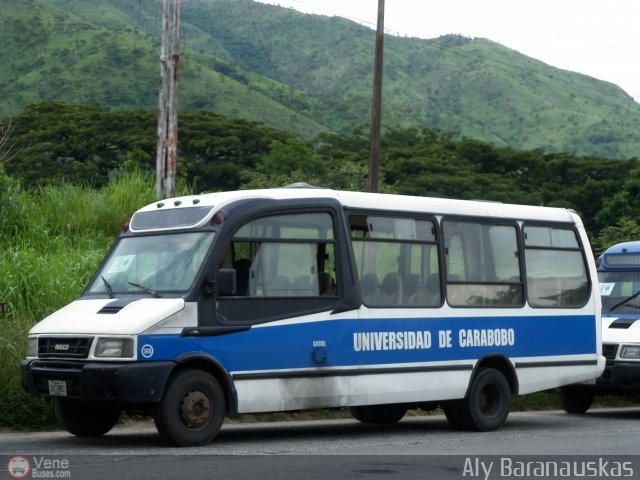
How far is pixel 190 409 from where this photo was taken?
11812 millimetres

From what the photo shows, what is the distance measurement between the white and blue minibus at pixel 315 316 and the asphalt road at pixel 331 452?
393 millimetres

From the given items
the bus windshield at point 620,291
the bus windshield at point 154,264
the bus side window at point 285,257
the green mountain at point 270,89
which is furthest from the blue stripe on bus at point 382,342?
the green mountain at point 270,89

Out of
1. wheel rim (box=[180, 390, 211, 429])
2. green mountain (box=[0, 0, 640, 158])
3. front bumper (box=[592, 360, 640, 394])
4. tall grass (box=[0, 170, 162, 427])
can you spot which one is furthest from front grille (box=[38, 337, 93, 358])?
green mountain (box=[0, 0, 640, 158])

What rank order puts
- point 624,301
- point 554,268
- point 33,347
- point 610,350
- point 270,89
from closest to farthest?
point 33,347 → point 554,268 → point 610,350 → point 624,301 → point 270,89

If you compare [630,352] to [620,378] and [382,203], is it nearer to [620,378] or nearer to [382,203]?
[620,378]

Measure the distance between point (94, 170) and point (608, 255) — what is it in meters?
49.7

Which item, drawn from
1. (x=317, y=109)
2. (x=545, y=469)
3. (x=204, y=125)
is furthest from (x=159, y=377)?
(x=317, y=109)

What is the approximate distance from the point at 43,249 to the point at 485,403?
9831 mm

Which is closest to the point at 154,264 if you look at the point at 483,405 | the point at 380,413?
the point at 380,413

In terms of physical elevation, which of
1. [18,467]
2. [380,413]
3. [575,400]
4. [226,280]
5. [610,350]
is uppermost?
[226,280]

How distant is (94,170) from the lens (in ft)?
215

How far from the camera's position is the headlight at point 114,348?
11.5 m

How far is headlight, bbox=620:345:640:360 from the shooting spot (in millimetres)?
16703

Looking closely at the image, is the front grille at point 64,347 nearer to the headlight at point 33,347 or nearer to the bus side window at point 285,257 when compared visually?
the headlight at point 33,347
